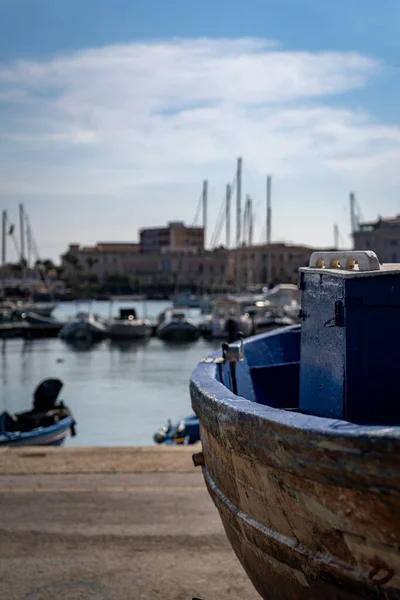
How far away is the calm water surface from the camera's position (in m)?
29.9

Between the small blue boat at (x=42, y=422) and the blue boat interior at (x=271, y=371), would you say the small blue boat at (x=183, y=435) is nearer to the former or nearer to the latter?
the small blue boat at (x=42, y=422)

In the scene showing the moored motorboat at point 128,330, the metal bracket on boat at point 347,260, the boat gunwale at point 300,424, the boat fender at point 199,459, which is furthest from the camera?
the moored motorboat at point 128,330

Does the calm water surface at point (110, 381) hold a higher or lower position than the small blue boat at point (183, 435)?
lower

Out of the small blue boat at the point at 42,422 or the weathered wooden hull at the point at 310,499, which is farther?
the small blue boat at the point at 42,422

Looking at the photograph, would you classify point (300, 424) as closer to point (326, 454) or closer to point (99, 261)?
point (326, 454)

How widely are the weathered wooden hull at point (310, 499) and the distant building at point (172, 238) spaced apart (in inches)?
6862

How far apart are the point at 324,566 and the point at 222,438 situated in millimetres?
978

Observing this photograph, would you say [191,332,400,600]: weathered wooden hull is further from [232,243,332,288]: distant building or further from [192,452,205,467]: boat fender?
[232,243,332,288]: distant building

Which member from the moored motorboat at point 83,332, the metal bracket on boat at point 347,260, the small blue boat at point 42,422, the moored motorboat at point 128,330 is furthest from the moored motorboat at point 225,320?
the metal bracket on boat at point 347,260

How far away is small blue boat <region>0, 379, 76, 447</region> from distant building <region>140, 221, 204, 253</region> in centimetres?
15927

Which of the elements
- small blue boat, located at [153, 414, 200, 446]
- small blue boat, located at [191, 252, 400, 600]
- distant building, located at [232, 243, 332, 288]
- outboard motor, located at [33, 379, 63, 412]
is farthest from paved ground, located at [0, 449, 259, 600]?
distant building, located at [232, 243, 332, 288]

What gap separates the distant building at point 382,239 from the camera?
102250mm

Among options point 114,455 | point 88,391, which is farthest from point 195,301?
point 114,455

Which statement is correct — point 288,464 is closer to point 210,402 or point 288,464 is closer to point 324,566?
point 324,566
